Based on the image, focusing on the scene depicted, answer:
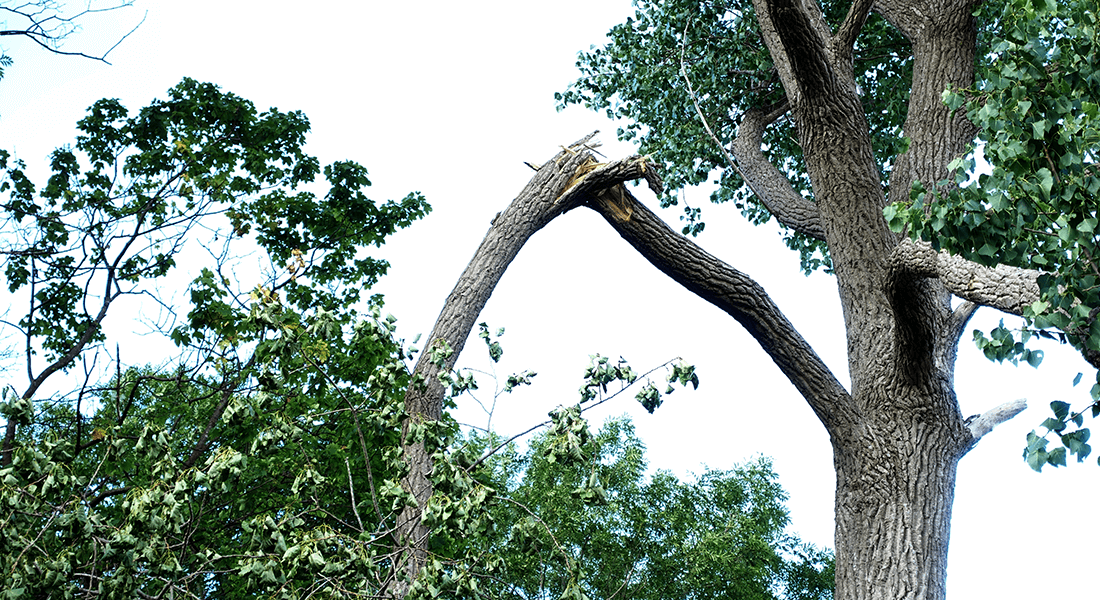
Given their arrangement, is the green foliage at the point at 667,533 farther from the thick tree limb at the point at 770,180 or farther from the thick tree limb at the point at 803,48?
the thick tree limb at the point at 803,48

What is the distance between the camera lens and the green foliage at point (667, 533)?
17375 mm

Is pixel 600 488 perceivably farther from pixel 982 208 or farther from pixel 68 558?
pixel 68 558

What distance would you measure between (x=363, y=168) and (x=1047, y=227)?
9.91 m

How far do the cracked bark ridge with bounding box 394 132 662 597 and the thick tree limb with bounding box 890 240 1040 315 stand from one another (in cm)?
208

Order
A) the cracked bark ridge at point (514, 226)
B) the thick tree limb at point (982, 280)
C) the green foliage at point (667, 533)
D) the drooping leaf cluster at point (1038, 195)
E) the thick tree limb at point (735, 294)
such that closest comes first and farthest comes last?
the drooping leaf cluster at point (1038, 195), the thick tree limb at point (982, 280), the cracked bark ridge at point (514, 226), the thick tree limb at point (735, 294), the green foliage at point (667, 533)

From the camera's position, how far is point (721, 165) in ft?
37.0

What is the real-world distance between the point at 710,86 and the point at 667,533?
34.6 ft

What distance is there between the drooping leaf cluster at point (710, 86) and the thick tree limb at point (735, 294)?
11.3 ft

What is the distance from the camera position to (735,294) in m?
7.25

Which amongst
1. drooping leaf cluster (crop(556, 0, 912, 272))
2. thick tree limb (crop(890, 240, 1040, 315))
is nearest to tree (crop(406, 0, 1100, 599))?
thick tree limb (crop(890, 240, 1040, 315))

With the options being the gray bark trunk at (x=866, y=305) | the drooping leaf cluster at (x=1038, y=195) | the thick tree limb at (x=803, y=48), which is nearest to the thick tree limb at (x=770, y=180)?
the gray bark trunk at (x=866, y=305)

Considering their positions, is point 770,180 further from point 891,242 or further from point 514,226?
point 514,226

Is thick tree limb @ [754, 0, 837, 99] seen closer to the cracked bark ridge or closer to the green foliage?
the cracked bark ridge

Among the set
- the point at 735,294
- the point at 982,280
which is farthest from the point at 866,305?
the point at 982,280
